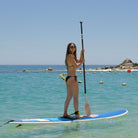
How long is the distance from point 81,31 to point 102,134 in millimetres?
3380

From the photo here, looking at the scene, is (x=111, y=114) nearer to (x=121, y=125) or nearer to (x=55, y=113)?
(x=121, y=125)

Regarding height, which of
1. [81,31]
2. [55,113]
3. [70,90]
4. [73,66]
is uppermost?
[81,31]

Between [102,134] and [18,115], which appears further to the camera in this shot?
[18,115]

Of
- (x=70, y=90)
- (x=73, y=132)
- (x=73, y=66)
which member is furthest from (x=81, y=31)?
(x=73, y=132)

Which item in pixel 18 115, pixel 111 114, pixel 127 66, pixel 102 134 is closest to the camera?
pixel 102 134

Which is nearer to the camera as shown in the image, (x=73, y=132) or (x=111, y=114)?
(x=73, y=132)

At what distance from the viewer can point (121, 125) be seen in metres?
8.52

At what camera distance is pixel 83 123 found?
884 centimetres

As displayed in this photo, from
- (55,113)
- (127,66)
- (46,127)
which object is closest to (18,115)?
(55,113)

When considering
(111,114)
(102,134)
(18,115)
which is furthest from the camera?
(18,115)

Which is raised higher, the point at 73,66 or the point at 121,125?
the point at 73,66

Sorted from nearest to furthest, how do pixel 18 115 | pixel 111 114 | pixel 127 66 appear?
pixel 111 114 < pixel 18 115 < pixel 127 66

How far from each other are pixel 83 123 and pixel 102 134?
1.41m

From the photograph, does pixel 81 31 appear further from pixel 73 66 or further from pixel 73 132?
pixel 73 132
